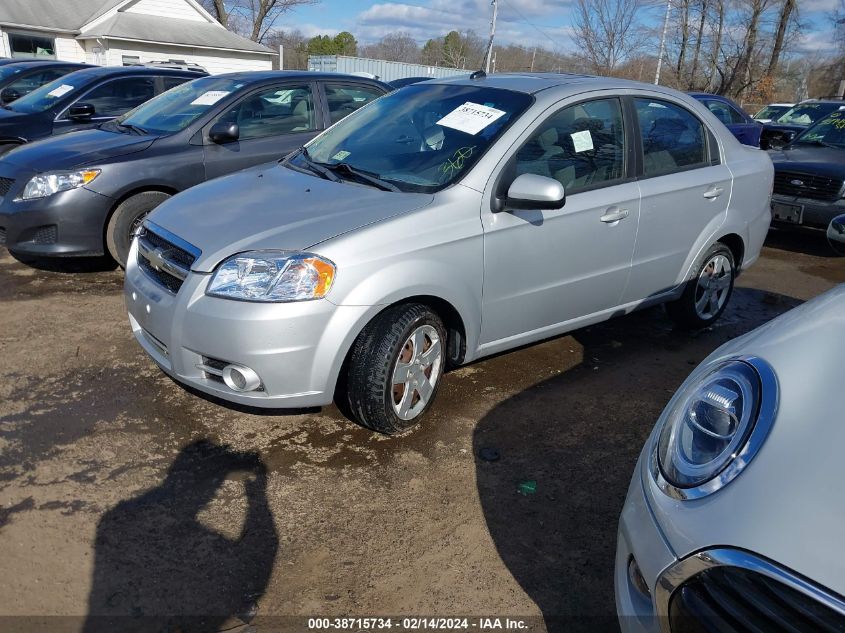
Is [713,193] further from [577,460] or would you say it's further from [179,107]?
[179,107]

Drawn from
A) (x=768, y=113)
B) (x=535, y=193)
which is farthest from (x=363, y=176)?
(x=768, y=113)

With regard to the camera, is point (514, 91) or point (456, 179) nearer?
point (456, 179)

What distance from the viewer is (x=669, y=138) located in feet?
14.8

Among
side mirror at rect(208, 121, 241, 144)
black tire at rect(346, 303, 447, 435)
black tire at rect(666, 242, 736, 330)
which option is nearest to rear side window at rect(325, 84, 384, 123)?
side mirror at rect(208, 121, 241, 144)

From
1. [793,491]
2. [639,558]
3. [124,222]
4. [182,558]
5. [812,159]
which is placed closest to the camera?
[793,491]

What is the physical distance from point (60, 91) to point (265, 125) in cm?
312

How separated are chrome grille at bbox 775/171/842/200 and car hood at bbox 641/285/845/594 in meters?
6.78

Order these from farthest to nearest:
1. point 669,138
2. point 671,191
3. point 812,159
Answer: point 812,159 → point 669,138 → point 671,191

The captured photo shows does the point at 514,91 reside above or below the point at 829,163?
above

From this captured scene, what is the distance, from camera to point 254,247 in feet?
10.2

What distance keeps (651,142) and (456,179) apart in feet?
5.08

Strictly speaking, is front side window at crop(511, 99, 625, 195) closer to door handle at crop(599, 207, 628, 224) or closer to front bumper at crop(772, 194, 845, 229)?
door handle at crop(599, 207, 628, 224)

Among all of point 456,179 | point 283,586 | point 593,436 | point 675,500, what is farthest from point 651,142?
point 283,586

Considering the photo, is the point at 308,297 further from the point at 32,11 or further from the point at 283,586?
the point at 32,11
